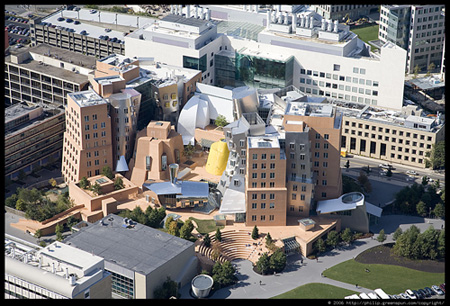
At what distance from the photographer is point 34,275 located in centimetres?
18125

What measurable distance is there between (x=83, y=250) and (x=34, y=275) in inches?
758

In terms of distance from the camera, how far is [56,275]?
17925 cm

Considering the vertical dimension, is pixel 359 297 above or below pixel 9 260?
below

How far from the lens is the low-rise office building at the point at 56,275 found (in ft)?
582

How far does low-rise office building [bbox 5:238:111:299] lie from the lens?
582 feet

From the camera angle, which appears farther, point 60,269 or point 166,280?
point 166,280
